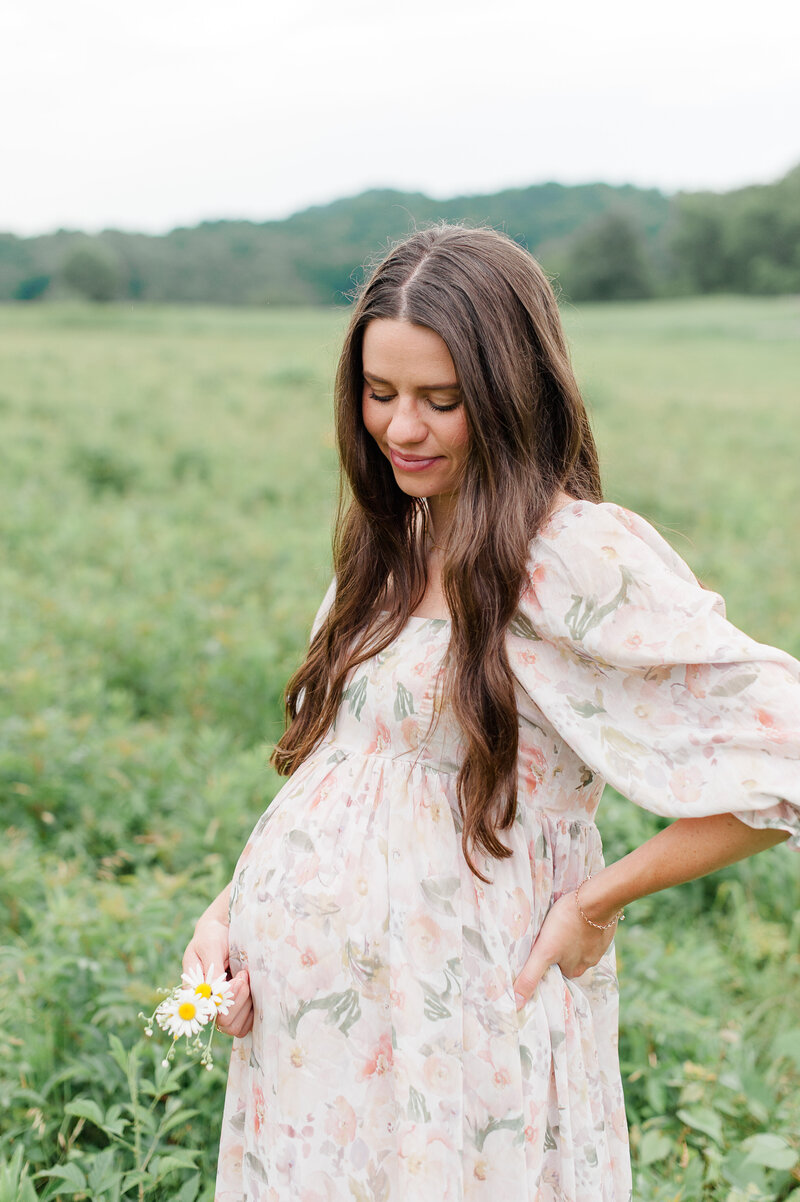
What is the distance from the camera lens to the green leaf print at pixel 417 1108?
136cm

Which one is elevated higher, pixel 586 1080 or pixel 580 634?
pixel 580 634

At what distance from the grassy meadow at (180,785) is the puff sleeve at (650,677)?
33 cm

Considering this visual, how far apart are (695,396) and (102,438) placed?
31.3ft

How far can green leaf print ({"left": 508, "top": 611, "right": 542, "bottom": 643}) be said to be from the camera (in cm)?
140

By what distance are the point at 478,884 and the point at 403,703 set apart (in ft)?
0.95

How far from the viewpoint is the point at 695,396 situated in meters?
14.5

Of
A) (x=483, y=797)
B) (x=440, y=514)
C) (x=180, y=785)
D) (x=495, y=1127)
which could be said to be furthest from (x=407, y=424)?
(x=180, y=785)

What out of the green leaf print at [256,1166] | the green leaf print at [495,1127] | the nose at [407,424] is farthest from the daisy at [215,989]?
the nose at [407,424]

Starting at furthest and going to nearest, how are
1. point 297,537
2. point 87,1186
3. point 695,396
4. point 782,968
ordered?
point 695,396, point 297,537, point 782,968, point 87,1186

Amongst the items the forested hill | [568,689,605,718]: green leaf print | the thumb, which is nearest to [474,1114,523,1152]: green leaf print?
the thumb

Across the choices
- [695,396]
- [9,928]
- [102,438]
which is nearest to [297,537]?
[102,438]

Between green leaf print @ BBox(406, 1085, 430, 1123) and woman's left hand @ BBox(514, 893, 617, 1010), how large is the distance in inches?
7.4

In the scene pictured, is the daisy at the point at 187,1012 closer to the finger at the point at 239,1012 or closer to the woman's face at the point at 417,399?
the finger at the point at 239,1012

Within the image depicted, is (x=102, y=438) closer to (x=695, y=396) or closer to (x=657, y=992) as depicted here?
(x=657, y=992)
